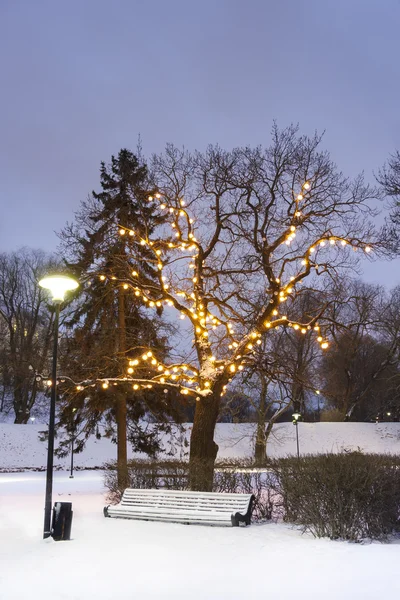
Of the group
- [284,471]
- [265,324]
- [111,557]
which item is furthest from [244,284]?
[111,557]

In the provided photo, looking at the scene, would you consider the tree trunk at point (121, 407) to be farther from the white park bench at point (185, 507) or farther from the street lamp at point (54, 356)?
the street lamp at point (54, 356)

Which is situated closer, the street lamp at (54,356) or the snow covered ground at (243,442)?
the street lamp at (54,356)

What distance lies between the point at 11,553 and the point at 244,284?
10.6 meters

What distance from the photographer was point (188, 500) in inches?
465

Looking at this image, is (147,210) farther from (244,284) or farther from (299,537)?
(299,537)

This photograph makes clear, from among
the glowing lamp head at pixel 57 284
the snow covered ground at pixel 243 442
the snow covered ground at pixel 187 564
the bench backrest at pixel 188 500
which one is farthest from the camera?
the snow covered ground at pixel 243 442

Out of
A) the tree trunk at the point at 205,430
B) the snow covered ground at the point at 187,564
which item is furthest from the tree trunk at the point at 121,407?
the snow covered ground at the point at 187,564

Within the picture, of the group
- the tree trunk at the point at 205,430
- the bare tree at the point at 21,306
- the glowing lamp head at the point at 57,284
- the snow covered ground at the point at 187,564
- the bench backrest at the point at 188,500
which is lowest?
the snow covered ground at the point at 187,564

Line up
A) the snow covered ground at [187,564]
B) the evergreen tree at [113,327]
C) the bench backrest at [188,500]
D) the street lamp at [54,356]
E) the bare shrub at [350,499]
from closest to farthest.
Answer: the snow covered ground at [187,564]
the bare shrub at [350,499]
the street lamp at [54,356]
the bench backrest at [188,500]
the evergreen tree at [113,327]

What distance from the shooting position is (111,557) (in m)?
8.17

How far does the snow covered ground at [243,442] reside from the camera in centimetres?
3359

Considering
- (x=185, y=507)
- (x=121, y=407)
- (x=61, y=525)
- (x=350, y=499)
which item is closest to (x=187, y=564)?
(x=61, y=525)

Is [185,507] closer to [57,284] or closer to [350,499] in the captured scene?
[350,499]

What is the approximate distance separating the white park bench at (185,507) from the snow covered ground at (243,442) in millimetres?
20517
